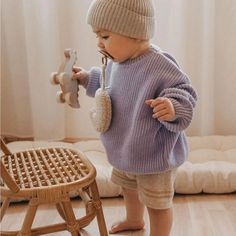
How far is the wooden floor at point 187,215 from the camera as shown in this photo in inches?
48.2

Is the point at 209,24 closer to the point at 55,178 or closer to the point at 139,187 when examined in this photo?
the point at 139,187

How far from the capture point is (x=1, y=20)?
5.78 feet

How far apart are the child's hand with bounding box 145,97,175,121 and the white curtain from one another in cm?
94

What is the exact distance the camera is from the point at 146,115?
37.3 inches

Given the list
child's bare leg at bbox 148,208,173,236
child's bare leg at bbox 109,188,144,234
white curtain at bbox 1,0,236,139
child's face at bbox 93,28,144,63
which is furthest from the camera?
white curtain at bbox 1,0,236,139

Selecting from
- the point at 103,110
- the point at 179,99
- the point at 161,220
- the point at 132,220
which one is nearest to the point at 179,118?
the point at 179,99

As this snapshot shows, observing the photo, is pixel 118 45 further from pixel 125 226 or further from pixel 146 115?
pixel 125 226

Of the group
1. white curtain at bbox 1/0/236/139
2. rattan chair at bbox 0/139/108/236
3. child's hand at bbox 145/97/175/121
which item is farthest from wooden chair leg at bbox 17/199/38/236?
white curtain at bbox 1/0/236/139

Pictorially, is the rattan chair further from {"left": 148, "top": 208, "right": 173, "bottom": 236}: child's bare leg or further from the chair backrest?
{"left": 148, "top": 208, "right": 173, "bottom": 236}: child's bare leg

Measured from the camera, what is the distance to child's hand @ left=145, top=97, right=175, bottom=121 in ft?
2.80

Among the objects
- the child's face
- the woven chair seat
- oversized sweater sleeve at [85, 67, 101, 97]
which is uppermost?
the child's face

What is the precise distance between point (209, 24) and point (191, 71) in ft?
0.70

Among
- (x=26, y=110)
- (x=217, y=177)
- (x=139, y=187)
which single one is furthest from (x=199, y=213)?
(x=26, y=110)

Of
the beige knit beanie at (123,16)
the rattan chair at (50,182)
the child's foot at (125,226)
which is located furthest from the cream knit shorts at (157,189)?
the beige knit beanie at (123,16)
